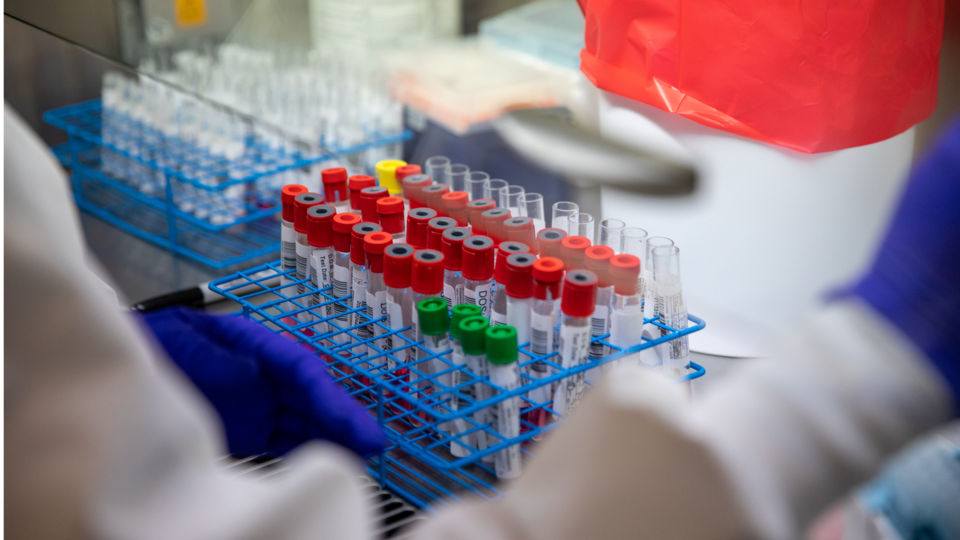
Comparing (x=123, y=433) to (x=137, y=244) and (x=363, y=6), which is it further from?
(x=363, y=6)

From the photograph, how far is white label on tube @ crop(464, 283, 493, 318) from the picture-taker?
0.81m

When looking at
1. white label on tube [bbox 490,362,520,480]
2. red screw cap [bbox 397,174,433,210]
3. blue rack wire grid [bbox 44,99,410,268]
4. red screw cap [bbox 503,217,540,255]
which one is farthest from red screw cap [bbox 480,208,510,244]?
blue rack wire grid [bbox 44,99,410,268]

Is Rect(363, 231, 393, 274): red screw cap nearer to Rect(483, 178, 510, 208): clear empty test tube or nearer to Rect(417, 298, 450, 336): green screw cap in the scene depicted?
Rect(417, 298, 450, 336): green screw cap

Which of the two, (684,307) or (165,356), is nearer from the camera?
(165,356)

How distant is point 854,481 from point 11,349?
434 mm

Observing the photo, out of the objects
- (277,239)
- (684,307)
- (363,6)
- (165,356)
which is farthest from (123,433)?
(363,6)

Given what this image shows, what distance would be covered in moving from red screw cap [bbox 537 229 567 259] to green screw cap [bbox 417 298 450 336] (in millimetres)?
152

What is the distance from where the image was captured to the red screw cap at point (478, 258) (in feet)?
2.61

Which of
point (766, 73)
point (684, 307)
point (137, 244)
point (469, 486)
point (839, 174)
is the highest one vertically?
point (766, 73)

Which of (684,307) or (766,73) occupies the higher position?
(766,73)

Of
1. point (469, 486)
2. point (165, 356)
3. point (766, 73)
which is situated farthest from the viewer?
point (766, 73)

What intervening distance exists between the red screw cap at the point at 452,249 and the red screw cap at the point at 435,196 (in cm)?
13

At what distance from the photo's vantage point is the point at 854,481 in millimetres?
370

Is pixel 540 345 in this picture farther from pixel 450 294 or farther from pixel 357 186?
pixel 357 186
